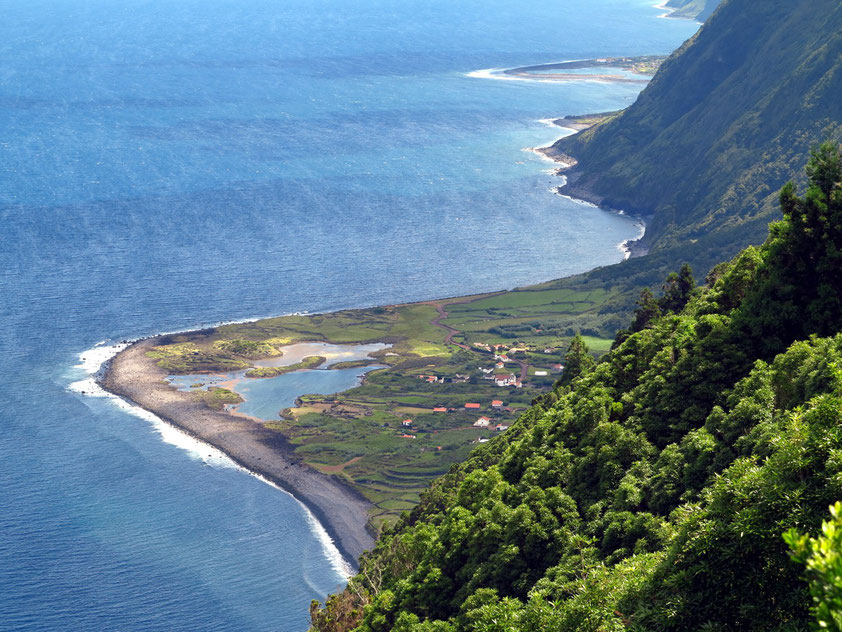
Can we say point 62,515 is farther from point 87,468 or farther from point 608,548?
point 608,548

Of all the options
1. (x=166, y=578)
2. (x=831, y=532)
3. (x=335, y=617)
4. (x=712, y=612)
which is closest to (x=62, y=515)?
(x=166, y=578)

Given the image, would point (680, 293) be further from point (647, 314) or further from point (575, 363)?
point (575, 363)

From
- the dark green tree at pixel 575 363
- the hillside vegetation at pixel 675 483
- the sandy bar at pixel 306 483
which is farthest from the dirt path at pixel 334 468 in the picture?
the hillside vegetation at pixel 675 483

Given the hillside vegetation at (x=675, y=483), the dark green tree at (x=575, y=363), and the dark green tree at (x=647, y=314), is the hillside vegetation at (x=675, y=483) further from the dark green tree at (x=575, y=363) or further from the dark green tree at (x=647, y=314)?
the dark green tree at (x=647, y=314)

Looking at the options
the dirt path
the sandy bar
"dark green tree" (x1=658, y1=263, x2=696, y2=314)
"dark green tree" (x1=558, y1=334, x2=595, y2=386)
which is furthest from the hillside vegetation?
the dirt path

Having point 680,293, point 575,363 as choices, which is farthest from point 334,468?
point 680,293

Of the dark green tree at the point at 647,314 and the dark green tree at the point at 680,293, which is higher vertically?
the dark green tree at the point at 680,293

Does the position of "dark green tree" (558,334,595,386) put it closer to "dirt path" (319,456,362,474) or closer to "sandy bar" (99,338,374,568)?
"sandy bar" (99,338,374,568)

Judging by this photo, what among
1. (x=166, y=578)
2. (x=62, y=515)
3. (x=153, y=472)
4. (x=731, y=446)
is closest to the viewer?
(x=731, y=446)
